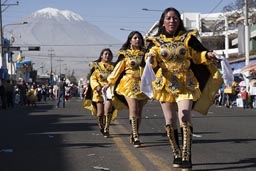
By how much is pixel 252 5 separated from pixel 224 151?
4938 cm

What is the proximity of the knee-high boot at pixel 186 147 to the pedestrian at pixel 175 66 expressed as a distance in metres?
0.09

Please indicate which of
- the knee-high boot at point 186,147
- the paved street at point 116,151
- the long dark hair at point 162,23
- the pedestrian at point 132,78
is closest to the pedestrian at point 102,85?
the paved street at point 116,151

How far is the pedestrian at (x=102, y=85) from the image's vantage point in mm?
11953

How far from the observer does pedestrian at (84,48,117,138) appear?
11953 mm

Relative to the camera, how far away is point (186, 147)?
6.79 m

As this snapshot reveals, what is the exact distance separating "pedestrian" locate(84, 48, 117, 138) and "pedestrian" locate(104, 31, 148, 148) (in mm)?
1481

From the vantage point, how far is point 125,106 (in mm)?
10867

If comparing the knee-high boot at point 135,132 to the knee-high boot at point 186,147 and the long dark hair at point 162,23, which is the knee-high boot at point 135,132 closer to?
the long dark hair at point 162,23

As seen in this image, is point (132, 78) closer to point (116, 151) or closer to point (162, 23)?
point (116, 151)

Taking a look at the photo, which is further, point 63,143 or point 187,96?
point 63,143

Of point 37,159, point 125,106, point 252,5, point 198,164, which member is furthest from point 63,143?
point 252,5

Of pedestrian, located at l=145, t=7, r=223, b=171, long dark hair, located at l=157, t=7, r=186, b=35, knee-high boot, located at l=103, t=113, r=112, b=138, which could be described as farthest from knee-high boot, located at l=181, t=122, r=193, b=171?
knee-high boot, located at l=103, t=113, r=112, b=138

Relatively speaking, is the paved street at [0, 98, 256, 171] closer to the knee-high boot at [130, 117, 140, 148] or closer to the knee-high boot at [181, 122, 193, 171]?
the knee-high boot at [130, 117, 140, 148]

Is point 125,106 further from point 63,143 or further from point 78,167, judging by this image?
Result: point 78,167
